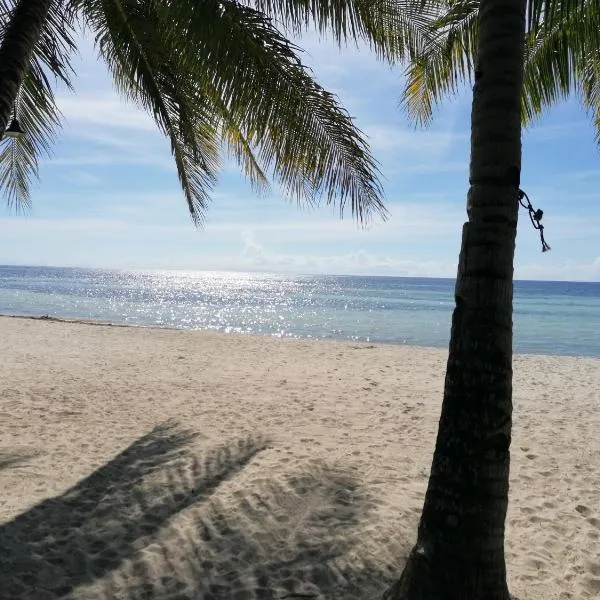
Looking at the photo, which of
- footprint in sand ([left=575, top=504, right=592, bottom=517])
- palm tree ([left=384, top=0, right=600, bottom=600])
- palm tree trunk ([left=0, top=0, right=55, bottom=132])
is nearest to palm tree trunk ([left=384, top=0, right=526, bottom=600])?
palm tree ([left=384, top=0, right=600, bottom=600])

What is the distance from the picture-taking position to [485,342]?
8.83 feet

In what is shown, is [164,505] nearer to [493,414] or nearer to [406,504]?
[406,504]

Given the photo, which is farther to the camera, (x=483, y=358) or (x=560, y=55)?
(x=560, y=55)

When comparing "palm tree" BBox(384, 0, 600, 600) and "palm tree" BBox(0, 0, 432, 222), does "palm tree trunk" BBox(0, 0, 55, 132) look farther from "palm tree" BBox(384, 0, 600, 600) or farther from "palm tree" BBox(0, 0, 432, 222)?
"palm tree" BBox(384, 0, 600, 600)

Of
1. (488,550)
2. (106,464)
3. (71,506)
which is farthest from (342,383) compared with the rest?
Result: (488,550)

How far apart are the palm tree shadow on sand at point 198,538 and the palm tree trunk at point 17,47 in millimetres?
3193

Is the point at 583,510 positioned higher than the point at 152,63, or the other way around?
the point at 152,63

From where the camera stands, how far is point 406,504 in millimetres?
4961

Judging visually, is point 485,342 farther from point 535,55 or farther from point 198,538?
point 535,55

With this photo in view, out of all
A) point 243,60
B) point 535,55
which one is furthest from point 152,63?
point 535,55

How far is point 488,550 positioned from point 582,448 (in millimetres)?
4999

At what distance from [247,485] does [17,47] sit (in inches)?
165

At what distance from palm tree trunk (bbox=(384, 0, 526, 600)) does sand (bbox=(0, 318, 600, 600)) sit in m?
1.05

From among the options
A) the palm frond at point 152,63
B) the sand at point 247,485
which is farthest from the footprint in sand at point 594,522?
the palm frond at point 152,63
